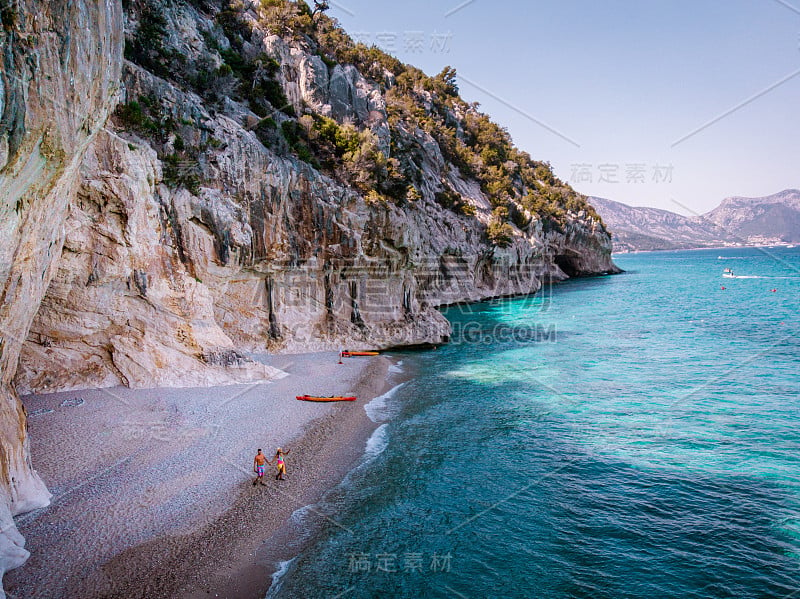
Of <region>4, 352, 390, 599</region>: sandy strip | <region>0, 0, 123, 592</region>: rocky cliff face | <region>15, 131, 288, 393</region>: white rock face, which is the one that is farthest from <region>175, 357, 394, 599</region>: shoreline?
<region>15, 131, 288, 393</region>: white rock face

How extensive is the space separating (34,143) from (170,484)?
965 centimetres

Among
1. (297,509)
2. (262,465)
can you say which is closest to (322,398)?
(262,465)

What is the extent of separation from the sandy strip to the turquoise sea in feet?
4.22

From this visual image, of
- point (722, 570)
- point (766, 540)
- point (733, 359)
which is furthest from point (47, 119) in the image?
point (733, 359)

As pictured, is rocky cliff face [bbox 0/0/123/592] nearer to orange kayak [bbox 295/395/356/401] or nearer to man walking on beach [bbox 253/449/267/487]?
man walking on beach [bbox 253/449/267/487]

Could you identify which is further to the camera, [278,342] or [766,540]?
[278,342]

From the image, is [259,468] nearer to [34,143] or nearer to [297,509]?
[297,509]

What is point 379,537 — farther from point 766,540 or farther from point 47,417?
point 47,417

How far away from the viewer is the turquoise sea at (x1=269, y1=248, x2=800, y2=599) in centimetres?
1087

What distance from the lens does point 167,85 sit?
80.4ft

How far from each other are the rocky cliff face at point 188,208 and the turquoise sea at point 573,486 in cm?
766

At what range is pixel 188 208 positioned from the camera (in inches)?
927

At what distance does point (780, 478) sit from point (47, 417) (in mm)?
24215

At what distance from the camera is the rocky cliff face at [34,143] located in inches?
305
